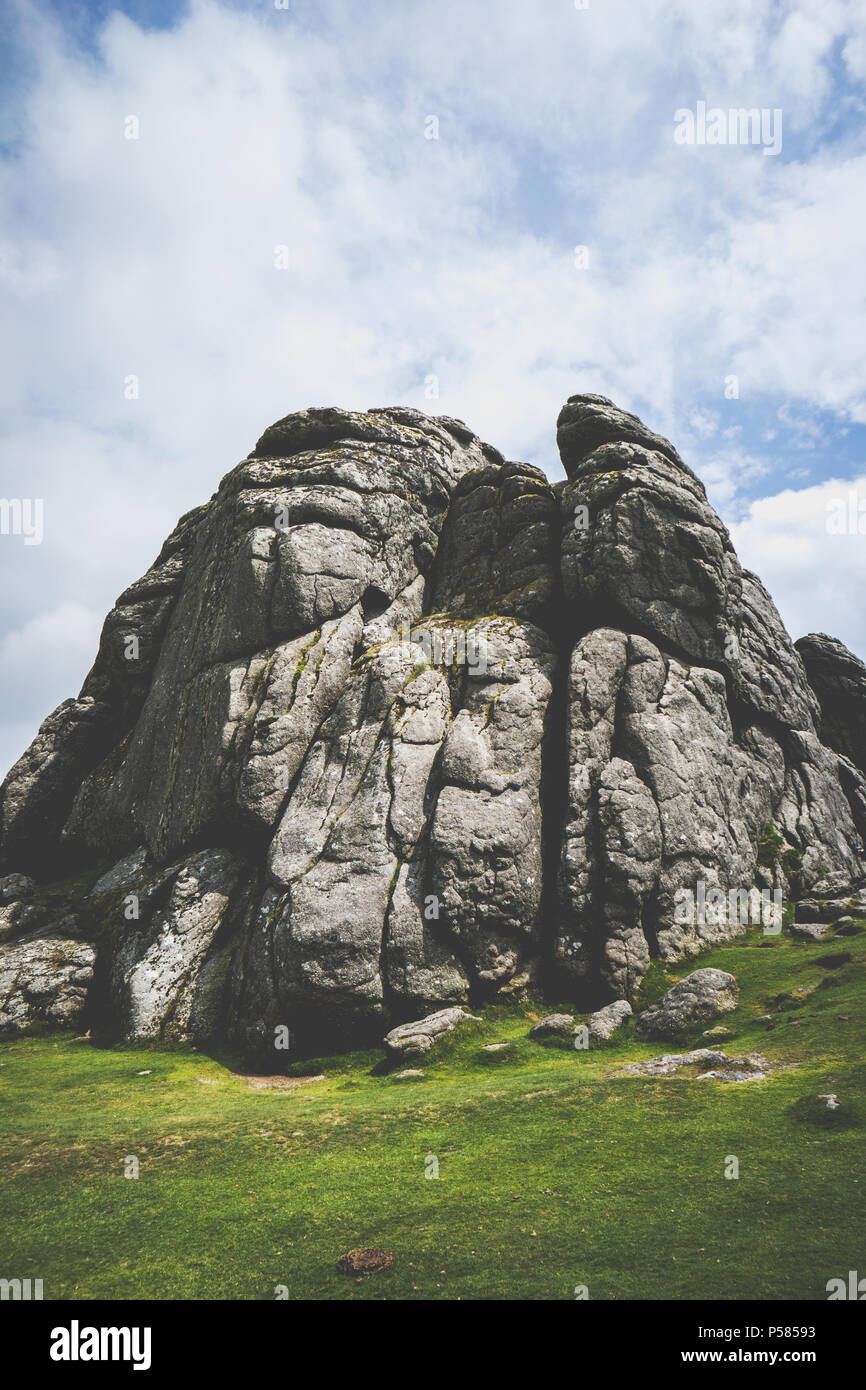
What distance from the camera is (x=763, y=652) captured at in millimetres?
51469

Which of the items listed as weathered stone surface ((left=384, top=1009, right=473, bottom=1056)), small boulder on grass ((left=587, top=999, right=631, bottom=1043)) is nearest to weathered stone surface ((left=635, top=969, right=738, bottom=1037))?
small boulder on grass ((left=587, top=999, right=631, bottom=1043))

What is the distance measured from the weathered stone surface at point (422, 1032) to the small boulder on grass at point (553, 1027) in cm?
289

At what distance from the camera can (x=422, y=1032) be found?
28.2 meters

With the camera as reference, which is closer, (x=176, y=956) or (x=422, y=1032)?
(x=422, y=1032)

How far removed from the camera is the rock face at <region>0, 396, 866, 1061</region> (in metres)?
31.9

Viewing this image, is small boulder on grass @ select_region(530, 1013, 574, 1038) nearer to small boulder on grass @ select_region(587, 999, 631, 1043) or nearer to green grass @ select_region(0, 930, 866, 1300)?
small boulder on grass @ select_region(587, 999, 631, 1043)

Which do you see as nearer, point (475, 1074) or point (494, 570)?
point (475, 1074)

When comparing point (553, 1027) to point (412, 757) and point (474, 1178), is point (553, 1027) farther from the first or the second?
point (412, 757)

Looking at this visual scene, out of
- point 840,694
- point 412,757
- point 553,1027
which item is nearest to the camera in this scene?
point 553,1027

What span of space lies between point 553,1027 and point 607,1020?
A: 2.15 m

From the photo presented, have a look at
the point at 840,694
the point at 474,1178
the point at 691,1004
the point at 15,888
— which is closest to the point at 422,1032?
the point at 691,1004
